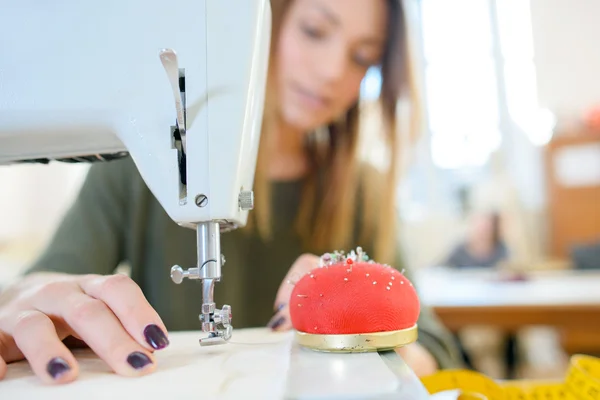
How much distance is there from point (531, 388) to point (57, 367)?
0.52 metres

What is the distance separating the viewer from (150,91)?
554 mm

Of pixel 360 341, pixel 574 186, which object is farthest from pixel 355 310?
pixel 574 186

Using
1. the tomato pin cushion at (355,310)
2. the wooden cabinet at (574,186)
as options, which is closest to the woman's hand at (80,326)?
the tomato pin cushion at (355,310)

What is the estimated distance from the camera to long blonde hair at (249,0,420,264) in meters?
1.22

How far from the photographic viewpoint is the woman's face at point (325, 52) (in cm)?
112

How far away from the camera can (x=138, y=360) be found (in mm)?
468

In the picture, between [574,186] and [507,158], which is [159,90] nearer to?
[574,186]

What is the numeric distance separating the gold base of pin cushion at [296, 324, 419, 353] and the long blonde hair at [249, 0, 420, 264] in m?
→ 0.69

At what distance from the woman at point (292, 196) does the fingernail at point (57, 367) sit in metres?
0.48

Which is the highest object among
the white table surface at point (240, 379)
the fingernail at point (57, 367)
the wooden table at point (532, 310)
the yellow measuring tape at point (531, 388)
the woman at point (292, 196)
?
the woman at point (292, 196)

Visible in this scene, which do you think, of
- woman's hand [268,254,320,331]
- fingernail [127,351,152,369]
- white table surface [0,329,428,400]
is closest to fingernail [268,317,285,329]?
woman's hand [268,254,320,331]

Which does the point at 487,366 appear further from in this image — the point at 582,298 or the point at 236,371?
the point at 236,371

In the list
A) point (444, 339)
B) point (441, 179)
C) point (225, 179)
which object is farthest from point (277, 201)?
point (441, 179)

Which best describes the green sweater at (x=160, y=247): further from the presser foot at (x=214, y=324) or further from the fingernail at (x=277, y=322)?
the presser foot at (x=214, y=324)
